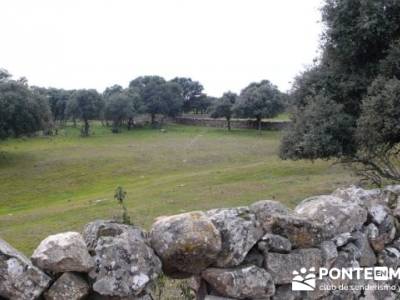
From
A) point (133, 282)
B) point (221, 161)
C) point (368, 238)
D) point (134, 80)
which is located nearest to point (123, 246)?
point (133, 282)

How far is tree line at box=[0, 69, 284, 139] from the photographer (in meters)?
49.9

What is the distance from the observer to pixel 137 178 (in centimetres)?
3662

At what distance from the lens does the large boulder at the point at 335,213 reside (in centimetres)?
477

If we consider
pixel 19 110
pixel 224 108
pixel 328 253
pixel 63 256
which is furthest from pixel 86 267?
pixel 224 108

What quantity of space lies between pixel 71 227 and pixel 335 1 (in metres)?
12.9

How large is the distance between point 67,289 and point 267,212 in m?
2.10

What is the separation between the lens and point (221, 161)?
42.8m

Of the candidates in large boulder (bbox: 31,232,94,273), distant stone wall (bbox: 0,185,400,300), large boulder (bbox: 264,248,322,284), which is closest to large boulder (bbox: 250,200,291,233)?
distant stone wall (bbox: 0,185,400,300)

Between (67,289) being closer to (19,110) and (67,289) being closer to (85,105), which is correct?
(19,110)

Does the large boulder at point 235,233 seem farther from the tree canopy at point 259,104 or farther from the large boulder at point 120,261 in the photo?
the tree canopy at point 259,104

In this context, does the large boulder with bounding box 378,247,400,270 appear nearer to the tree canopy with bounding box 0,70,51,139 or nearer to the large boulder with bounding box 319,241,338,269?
the large boulder with bounding box 319,241,338,269

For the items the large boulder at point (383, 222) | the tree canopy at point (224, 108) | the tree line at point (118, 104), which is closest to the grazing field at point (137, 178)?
the tree line at point (118, 104)

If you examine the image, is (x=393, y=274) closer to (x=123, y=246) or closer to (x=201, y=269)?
(x=201, y=269)

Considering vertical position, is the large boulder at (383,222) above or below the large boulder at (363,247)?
above
